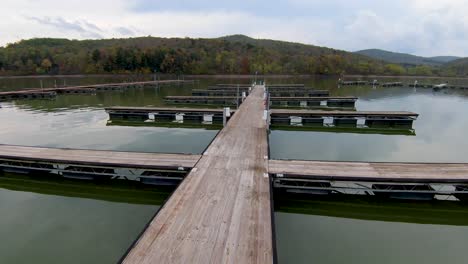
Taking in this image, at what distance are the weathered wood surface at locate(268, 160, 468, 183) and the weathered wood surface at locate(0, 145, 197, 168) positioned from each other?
9.72ft

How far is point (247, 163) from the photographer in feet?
26.3

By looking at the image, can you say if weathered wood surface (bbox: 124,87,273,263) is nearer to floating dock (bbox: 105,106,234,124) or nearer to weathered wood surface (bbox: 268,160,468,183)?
weathered wood surface (bbox: 268,160,468,183)

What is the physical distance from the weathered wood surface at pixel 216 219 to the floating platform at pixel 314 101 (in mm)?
20025

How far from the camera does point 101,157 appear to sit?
8.92 m

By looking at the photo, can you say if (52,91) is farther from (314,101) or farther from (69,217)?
(69,217)

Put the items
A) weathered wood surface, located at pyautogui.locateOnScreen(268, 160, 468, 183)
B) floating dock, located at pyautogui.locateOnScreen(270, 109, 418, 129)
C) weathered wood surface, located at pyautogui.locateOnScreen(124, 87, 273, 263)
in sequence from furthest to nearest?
floating dock, located at pyautogui.locateOnScreen(270, 109, 418, 129), weathered wood surface, located at pyautogui.locateOnScreen(268, 160, 468, 183), weathered wood surface, located at pyautogui.locateOnScreen(124, 87, 273, 263)

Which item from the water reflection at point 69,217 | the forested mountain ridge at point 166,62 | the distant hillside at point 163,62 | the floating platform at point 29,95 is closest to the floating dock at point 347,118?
the water reflection at point 69,217

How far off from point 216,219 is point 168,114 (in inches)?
617

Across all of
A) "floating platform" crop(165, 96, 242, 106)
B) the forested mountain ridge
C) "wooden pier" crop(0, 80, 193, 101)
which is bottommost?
"floating platform" crop(165, 96, 242, 106)

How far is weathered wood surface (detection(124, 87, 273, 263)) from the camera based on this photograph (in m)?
4.08

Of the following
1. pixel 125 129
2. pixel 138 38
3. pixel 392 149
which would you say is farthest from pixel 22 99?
pixel 138 38

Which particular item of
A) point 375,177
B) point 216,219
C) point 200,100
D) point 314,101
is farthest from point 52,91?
point 375,177

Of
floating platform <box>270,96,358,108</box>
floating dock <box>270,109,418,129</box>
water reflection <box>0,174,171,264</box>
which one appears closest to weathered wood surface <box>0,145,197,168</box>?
water reflection <box>0,174,171,264</box>

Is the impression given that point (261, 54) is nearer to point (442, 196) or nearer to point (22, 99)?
point (22, 99)
